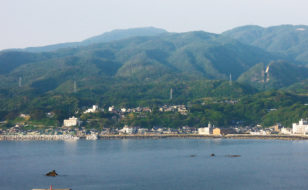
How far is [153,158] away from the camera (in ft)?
424

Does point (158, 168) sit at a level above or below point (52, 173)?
above

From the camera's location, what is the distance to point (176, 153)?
462ft

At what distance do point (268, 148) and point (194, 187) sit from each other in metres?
67.6

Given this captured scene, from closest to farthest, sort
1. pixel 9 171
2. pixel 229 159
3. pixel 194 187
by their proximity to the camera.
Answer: pixel 194 187
pixel 9 171
pixel 229 159

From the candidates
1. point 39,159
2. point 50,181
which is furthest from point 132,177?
point 39,159

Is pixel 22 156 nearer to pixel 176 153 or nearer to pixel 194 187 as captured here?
pixel 176 153

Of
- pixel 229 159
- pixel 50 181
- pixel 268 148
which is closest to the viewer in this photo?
pixel 50 181

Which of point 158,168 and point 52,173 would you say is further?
point 158,168

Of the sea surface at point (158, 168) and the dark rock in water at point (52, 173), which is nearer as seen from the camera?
the sea surface at point (158, 168)

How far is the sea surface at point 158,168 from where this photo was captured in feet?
295

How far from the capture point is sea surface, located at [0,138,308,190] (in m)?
90.1

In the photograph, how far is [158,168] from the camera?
363ft

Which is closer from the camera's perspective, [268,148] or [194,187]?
[194,187]

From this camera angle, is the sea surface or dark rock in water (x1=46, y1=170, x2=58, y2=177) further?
dark rock in water (x1=46, y1=170, x2=58, y2=177)
